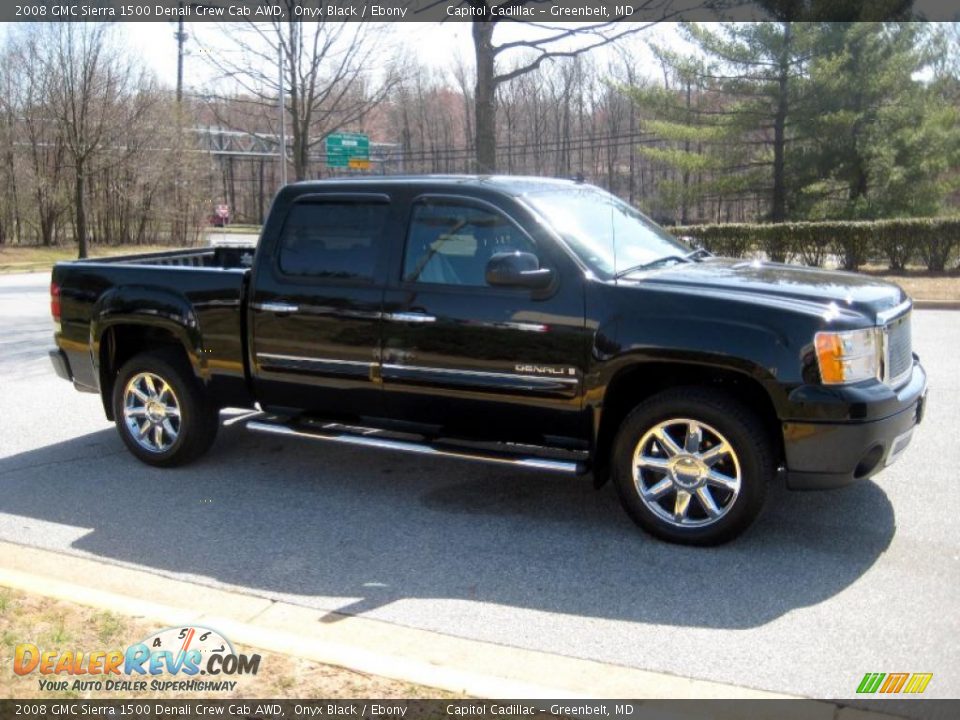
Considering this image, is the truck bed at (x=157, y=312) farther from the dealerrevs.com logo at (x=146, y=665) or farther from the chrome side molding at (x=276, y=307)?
the dealerrevs.com logo at (x=146, y=665)

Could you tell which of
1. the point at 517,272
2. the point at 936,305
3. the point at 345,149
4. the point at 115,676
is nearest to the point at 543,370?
the point at 517,272

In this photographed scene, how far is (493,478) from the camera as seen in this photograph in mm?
6457

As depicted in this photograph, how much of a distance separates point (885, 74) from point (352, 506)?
24.5m

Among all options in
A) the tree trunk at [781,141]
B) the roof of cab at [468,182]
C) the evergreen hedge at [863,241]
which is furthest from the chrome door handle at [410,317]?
the tree trunk at [781,141]

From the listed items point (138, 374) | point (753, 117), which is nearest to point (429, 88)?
point (753, 117)

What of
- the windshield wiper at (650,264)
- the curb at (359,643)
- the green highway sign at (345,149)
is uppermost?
the green highway sign at (345,149)

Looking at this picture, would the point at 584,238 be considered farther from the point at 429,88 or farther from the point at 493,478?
the point at 429,88

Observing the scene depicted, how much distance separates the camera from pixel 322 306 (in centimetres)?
600

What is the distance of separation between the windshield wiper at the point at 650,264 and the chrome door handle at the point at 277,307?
203 cm

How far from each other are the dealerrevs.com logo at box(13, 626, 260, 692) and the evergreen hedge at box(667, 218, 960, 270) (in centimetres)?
1761

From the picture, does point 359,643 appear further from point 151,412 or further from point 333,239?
point 151,412

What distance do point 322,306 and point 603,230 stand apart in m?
1.78

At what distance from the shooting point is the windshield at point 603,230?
552 cm

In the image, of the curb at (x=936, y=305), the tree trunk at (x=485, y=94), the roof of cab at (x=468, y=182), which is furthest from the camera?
the curb at (x=936, y=305)
